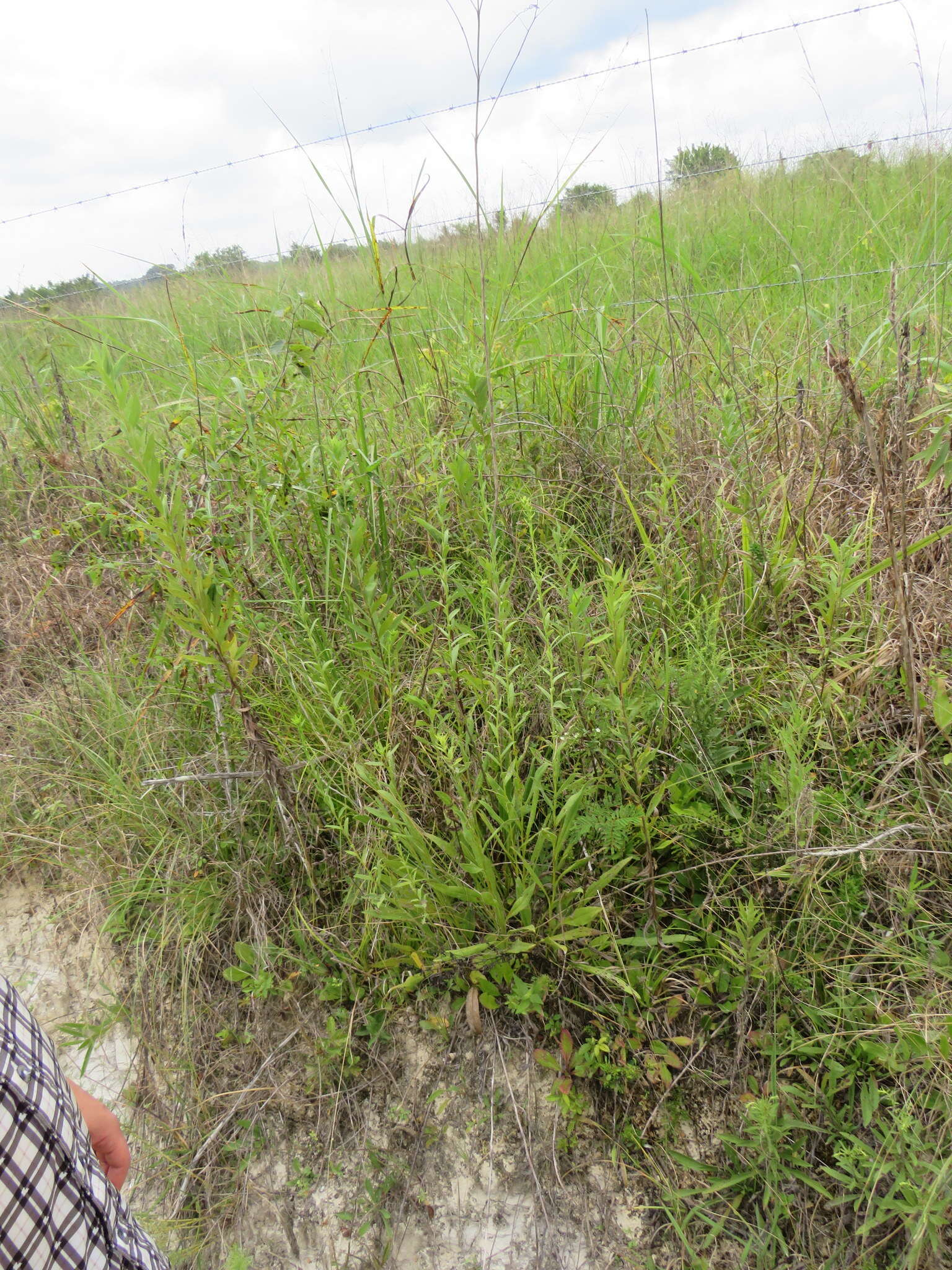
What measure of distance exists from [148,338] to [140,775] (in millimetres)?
3395

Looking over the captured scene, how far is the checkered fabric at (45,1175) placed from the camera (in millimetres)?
761

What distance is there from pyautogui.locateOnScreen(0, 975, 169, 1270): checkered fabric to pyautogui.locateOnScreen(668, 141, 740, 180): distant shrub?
213 inches

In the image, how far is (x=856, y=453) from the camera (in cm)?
217

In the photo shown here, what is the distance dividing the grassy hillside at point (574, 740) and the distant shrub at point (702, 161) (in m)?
2.82

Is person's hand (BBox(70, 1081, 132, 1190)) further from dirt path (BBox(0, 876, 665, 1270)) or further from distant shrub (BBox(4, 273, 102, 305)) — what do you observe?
distant shrub (BBox(4, 273, 102, 305))

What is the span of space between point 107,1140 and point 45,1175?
28 centimetres

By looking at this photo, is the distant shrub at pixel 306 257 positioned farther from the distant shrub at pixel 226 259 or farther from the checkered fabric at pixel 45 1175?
the checkered fabric at pixel 45 1175

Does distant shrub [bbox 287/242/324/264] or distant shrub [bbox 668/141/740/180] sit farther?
distant shrub [bbox 668/141/740/180]

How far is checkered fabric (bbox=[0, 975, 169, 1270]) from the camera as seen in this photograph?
0.76 meters

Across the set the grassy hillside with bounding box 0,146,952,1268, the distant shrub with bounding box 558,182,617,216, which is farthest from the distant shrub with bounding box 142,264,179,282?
the distant shrub with bounding box 558,182,617,216

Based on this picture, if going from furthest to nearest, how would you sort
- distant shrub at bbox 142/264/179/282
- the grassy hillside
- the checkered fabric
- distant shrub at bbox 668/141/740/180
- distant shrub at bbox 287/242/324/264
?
1. distant shrub at bbox 668/141/740/180
2. distant shrub at bbox 287/242/324/264
3. distant shrub at bbox 142/264/179/282
4. the grassy hillside
5. the checkered fabric

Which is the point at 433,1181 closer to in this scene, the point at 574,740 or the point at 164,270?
the point at 574,740

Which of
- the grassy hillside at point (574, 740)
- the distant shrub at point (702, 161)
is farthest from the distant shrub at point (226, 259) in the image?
the distant shrub at point (702, 161)

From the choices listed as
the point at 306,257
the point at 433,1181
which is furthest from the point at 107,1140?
the point at 306,257
